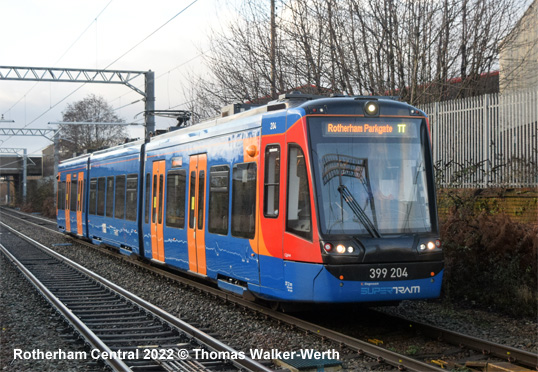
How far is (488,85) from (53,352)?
50.8ft

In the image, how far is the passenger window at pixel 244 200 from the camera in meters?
10.2

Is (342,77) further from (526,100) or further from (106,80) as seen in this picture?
(106,80)

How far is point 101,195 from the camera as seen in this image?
814 inches

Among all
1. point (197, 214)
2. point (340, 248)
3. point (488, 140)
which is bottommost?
point (340, 248)

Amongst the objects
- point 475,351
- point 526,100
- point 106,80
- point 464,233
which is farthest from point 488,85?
point 106,80

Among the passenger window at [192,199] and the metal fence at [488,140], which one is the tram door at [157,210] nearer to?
the passenger window at [192,199]

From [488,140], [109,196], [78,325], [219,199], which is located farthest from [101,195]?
[78,325]

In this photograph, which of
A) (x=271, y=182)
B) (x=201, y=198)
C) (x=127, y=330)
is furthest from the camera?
(x=201, y=198)

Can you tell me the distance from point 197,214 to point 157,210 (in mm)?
2851

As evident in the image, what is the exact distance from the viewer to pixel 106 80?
3350cm

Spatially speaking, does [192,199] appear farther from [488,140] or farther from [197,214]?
[488,140]

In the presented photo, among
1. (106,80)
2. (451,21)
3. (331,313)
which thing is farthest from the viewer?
(106,80)

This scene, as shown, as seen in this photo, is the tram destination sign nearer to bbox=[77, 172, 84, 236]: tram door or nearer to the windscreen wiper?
the windscreen wiper

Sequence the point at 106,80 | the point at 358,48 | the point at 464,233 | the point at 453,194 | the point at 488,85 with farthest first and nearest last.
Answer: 1. the point at 106,80
2. the point at 488,85
3. the point at 358,48
4. the point at 453,194
5. the point at 464,233
